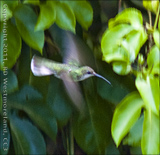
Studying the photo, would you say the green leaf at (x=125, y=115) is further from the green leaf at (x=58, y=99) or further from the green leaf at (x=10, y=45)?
the green leaf at (x=10, y=45)

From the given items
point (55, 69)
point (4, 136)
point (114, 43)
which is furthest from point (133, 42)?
point (4, 136)

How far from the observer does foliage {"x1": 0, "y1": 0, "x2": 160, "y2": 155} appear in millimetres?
387

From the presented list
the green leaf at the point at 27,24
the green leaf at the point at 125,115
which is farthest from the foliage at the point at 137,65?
the green leaf at the point at 27,24

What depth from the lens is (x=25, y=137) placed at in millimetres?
399

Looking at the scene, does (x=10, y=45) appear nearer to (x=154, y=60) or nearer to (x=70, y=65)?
(x=70, y=65)

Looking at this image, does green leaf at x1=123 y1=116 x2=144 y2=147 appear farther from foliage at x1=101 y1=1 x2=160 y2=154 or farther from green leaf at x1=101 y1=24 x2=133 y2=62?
green leaf at x1=101 y1=24 x2=133 y2=62

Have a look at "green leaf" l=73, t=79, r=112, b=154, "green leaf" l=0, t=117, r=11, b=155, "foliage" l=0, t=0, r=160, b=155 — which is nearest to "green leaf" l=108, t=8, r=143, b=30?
"foliage" l=0, t=0, r=160, b=155

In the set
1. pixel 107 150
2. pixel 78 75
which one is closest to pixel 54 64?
pixel 78 75

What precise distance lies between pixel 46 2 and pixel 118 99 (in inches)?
7.6

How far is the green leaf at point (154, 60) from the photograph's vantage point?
16.8 inches

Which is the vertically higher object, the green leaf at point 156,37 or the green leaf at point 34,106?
the green leaf at point 156,37

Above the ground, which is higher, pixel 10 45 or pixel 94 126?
pixel 10 45

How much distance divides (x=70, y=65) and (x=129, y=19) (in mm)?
125

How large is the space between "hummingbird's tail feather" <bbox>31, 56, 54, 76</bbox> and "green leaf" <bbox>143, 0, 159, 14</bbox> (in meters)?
0.19
